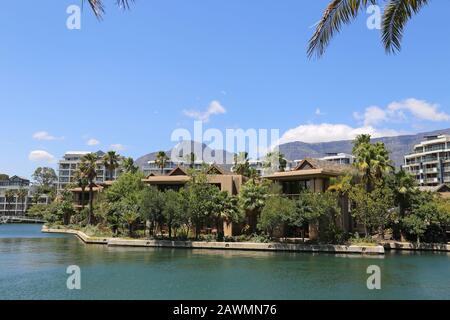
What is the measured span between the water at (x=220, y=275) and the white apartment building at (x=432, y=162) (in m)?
56.1

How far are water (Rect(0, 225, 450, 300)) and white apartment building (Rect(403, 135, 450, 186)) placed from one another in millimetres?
56122

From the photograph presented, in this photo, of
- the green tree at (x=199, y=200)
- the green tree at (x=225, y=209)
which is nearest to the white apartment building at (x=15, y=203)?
the green tree at (x=199, y=200)

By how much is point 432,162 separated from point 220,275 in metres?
79.0

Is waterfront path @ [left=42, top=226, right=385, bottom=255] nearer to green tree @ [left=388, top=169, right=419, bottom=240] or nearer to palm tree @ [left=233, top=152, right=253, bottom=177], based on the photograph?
green tree @ [left=388, top=169, right=419, bottom=240]

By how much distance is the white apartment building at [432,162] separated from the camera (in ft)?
295

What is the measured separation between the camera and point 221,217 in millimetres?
47438

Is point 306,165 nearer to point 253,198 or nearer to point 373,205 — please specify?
point 253,198

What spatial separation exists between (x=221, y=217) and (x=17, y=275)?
23.3 m

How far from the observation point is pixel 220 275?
27.9m

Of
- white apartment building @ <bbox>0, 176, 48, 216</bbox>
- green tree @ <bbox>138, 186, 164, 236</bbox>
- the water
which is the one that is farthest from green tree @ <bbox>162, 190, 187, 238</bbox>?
white apartment building @ <bbox>0, 176, 48, 216</bbox>

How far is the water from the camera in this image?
73.6 feet

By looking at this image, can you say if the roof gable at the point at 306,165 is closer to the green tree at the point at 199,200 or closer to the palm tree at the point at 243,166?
the green tree at the point at 199,200
